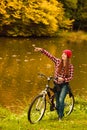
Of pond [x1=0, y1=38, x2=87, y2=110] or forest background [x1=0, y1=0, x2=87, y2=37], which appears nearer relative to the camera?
pond [x1=0, y1=38, x2=87, y2=110]

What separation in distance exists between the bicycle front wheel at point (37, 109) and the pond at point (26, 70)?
6.62 metres

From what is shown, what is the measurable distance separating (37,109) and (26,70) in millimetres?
15906

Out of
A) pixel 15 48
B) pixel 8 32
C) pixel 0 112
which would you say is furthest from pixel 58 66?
pixel 8 32

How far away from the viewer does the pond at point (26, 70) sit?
20.4 m

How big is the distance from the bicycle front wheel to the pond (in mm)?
6616

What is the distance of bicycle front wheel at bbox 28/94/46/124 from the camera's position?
1112 centimetres

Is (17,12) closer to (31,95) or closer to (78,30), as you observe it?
(78,30)

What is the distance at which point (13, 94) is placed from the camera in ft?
66.1

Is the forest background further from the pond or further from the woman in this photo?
the woman

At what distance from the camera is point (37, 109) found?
1129 cm

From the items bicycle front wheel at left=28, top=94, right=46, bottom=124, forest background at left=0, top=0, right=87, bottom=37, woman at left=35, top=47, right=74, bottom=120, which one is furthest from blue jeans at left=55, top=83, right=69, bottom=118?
forest background at left=0, top=0, right=87, bottom=37

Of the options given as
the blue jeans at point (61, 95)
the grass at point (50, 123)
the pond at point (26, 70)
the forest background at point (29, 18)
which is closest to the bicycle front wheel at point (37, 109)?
the grass at point (50, 123)

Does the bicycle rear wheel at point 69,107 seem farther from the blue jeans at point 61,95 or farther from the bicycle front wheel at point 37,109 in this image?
the bicycle front wheel at point 37,109

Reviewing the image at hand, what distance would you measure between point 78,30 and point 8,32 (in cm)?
1403
